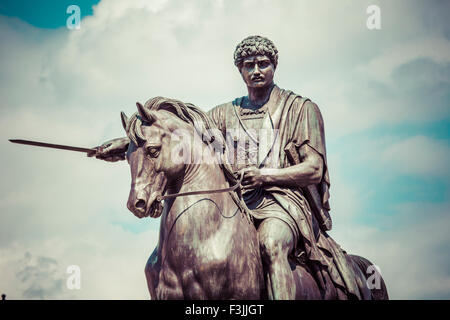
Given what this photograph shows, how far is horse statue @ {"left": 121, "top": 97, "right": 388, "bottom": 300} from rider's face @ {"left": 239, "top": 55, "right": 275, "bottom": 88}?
1617mm

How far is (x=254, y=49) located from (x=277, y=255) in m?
3.17

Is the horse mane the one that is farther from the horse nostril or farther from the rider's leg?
the horse nostril

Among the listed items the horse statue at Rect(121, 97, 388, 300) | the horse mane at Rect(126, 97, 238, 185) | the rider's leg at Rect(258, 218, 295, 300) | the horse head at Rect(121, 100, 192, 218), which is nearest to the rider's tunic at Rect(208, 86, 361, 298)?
the rider's leg at Rect(258, 218, 295, 300)

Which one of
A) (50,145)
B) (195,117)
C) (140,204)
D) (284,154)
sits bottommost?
(140,204)

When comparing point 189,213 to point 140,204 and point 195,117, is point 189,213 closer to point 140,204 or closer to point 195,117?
point 140,204

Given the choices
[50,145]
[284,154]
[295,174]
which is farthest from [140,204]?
[284,154]

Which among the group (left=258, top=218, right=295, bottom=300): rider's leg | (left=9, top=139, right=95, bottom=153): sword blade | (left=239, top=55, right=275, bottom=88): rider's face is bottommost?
(left=258, top=218, right=295, bottom=300): rider's leg

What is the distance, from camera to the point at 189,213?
9.55 metres

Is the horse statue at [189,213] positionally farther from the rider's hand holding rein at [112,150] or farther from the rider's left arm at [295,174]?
the rider's hand holding rein at [112,150]

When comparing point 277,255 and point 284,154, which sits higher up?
point 284,154

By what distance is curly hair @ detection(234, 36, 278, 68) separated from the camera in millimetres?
11195

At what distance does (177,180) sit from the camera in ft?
32.3
